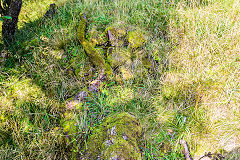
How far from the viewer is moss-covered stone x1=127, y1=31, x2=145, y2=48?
2830mm

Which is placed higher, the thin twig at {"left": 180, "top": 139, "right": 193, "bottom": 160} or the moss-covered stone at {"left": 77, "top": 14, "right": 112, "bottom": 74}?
the moss-covered stone at {"left": 77, "top": 14, "right": 112, "bottom": 74}

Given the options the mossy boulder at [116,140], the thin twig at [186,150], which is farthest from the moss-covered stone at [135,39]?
the thin twig at [186,150]

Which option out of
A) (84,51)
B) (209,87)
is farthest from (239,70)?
(84,51)

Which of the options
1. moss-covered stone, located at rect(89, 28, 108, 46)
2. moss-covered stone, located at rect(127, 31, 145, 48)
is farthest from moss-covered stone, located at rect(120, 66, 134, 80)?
moss-covered stone, located at rect(89, 28, 108, 46)

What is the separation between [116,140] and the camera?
1.47 meters

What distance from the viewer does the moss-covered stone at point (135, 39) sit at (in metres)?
2.83

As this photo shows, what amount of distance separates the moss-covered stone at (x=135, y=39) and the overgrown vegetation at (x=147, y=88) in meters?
0.17

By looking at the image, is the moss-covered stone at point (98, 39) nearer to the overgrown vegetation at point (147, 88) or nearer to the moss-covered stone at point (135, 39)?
the overgrown vegetation at point (147, 88)

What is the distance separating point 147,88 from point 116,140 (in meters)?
1.21

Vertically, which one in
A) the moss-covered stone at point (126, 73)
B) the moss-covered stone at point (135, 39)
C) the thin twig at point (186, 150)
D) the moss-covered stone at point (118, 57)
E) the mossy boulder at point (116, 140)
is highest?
the moss-covered stone at point (135, 39)

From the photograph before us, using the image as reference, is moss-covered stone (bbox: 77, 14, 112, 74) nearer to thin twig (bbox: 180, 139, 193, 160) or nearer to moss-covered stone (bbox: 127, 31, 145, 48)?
moss-covered stone (bbox: 127, 31, 145, 48)

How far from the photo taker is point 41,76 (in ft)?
8.95

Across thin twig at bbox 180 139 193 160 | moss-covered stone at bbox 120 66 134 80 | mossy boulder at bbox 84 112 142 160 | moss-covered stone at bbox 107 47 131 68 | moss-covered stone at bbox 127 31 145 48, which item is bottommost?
thin twig at bbox 180 139 193 160

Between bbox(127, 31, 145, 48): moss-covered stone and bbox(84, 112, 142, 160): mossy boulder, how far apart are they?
5.17 ft
